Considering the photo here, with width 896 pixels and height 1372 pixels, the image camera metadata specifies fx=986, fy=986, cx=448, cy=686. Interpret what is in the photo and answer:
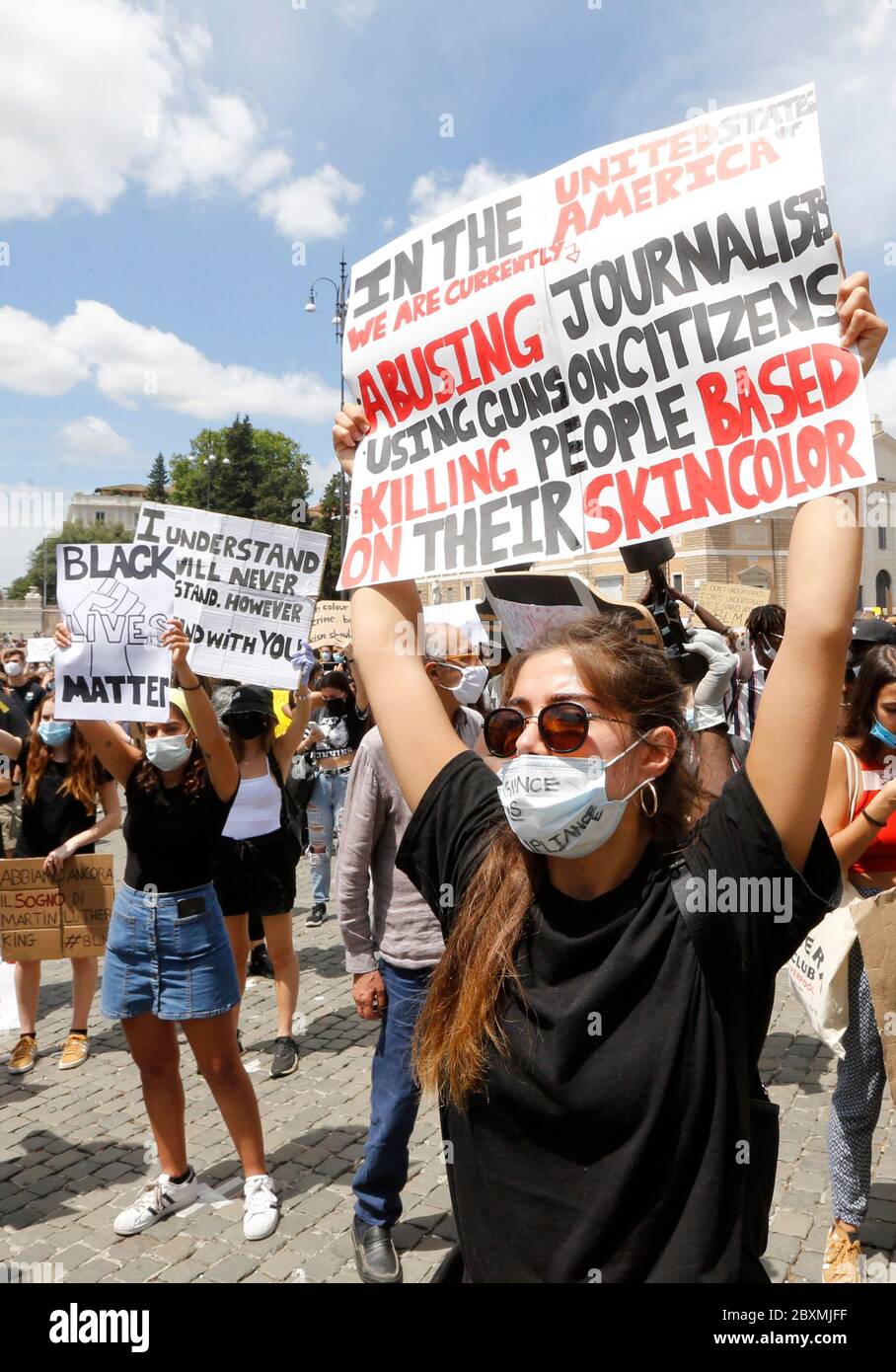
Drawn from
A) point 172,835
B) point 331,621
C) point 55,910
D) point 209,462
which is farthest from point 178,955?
point 209,462

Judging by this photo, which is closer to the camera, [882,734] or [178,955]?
[882,734]

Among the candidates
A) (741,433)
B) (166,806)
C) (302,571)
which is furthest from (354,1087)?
(741,433)

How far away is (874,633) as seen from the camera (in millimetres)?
5637

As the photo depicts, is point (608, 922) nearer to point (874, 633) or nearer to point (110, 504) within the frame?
point (874, 633)

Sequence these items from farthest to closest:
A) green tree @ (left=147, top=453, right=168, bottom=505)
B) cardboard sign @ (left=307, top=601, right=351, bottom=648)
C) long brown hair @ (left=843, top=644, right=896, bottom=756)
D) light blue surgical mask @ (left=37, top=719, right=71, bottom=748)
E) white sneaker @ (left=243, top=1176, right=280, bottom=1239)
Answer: green tree @ (left=147, top=453, right=168, bottom=505) < cardboard sign @ (left=307, top=601, right=351, bottom=648) < light blue surgical mask @ (left=37, top=719, right=71, bottom=748) < white sneaker @ (left=243, top=1176, right=280, bottom=1239) < long brown hair @ (left=843, top=644, right=896, bottom=756)

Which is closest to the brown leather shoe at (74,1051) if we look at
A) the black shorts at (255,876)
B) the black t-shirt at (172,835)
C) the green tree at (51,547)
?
the black shorts at (255,876)

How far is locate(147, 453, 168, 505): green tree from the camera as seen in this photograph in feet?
287

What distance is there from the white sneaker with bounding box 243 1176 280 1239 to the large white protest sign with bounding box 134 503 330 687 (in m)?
2.73

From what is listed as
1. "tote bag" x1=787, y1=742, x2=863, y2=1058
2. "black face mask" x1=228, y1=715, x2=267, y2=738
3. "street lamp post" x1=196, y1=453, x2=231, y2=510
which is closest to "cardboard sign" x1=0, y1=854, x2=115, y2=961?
"black face mask" x1=228, y1=715, x2=267, y2=738

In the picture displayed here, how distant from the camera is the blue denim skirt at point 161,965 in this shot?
403 cm

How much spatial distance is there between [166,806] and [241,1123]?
1.38 meters

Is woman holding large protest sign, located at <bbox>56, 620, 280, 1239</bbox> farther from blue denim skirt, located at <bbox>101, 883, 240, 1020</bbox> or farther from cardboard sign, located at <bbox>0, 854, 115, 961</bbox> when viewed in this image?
cardboard sign, located at <bbox>0, 854, 115, 961</bbox>

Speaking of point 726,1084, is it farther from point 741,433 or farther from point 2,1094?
point 2,1094

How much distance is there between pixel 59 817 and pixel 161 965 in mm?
2249
